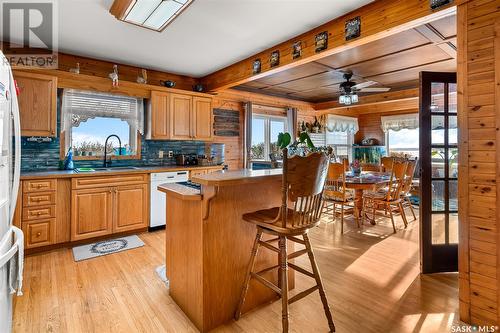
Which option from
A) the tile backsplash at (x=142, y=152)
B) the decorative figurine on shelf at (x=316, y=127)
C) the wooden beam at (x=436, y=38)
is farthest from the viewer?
the decorative figurine on shelf at (x=316, y=127)

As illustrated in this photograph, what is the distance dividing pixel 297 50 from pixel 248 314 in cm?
266

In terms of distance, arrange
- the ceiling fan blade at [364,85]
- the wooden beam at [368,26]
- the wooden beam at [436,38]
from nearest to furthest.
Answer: the wooden beam at [368,26]
the wooden beam at [436,38]
the ceiling fan blade at [364,85]

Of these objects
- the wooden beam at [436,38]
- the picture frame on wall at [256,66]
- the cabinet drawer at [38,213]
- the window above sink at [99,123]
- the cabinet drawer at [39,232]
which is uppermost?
the wooden beam at [436,38]

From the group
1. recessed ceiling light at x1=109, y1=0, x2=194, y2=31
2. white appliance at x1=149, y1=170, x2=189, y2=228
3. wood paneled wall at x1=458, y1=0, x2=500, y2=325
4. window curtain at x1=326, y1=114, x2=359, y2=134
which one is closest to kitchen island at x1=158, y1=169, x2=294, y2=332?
wood paneled wall at x1=458, y1=0, x2=500, y2=325

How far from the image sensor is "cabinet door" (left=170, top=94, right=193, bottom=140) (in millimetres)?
4102

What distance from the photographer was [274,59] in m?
3.22

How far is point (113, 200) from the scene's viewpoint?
134 inches

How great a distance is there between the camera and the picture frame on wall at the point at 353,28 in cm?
234

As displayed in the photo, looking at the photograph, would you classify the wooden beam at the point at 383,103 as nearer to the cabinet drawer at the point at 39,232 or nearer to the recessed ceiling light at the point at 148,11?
the recessed ceiling light at the point at 148,11

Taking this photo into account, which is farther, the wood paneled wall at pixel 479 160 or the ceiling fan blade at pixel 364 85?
the ceiling fan blade at pixel 364 85

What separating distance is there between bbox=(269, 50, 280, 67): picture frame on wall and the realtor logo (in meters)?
2.23

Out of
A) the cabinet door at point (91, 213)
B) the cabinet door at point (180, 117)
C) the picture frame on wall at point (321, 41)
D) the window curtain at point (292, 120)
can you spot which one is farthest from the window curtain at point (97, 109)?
the window curtain at point (292, 120)

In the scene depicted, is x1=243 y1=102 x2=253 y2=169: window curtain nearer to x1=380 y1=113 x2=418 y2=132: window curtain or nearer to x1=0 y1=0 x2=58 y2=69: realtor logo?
x1=0 y1=0 x2=58 y2=69: realtor logo

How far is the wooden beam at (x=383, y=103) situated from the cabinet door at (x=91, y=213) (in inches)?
199
